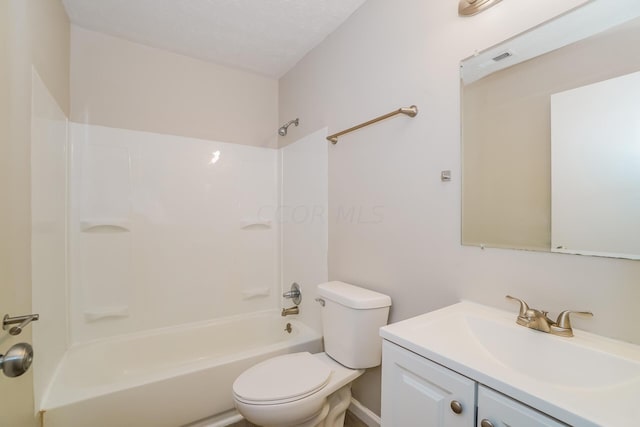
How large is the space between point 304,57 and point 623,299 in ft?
7.56

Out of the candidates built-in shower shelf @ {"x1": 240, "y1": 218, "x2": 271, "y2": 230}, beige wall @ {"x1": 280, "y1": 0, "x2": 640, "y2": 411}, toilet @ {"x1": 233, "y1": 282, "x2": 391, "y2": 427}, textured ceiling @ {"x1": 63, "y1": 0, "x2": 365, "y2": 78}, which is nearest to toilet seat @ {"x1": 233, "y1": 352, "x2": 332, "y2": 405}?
toilet @ {"x1": 233, "y1": 282, "x2": 391, "y2": 427}

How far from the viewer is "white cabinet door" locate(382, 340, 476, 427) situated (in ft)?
2.36

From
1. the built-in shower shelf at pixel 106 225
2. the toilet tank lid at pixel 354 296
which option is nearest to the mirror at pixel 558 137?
the toilet tank lid at pixel 354 296

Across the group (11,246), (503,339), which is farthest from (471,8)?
(11,246)

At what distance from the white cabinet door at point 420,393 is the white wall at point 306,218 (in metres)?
1.11

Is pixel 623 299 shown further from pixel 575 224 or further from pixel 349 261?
pixel 349 261

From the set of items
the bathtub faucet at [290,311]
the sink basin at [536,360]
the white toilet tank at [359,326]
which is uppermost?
the sink basin at [536,360]

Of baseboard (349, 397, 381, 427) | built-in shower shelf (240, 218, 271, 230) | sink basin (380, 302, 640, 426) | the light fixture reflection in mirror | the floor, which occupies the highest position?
the light fixture reflection in mirror

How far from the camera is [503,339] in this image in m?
0.92

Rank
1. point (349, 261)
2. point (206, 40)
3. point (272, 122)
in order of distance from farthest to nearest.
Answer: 1. point (272, 122)
2. point (206, 40)
3. point (349, 261)

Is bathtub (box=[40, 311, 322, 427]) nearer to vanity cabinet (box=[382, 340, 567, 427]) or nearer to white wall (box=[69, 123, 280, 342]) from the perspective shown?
white wall (box=[69, 123, 280, 342])

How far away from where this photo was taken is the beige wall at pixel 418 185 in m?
0.90

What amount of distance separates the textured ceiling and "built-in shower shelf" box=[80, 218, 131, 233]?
130 cm

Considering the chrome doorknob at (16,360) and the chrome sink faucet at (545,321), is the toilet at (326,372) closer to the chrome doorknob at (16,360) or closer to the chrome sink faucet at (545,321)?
the chrome sink faucet at (545,321)
